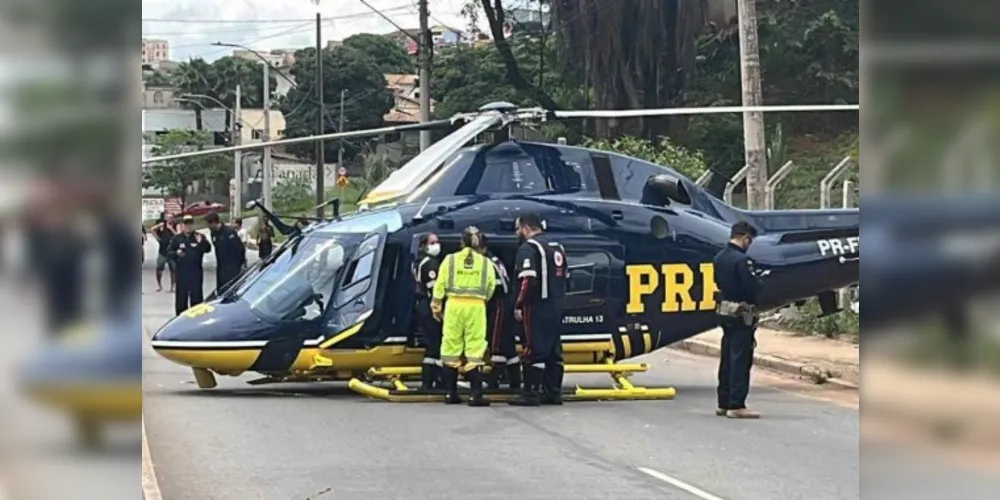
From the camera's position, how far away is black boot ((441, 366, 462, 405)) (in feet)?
37.3

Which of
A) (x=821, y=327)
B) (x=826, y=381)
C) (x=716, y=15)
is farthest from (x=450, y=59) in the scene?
(x=826, y=381)

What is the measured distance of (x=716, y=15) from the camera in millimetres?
25984

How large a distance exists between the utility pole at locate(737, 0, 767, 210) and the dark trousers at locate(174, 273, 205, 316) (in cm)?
739

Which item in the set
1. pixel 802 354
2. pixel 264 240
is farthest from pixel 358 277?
pixel 264 240

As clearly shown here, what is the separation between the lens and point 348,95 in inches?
1102

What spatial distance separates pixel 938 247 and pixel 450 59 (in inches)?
1150

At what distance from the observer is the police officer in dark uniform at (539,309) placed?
11242 millimetres

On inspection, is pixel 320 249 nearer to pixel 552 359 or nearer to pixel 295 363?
pixel 295 363

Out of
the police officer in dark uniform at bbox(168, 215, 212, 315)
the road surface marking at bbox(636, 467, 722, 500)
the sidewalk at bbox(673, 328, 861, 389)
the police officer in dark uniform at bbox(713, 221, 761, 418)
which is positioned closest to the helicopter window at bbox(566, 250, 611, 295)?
the police officer in dark uniform at bbox(713, 221, 761, 418)

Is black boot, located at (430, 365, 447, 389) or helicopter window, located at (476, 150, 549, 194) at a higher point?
helicopter window, located at (476, 150, 549, 194)

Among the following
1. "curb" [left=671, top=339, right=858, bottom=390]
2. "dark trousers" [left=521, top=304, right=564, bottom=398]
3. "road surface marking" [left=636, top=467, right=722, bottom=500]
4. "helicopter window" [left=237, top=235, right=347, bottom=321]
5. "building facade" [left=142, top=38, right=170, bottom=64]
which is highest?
"building facade" [left=142, top=38, right=170, bottom=64]

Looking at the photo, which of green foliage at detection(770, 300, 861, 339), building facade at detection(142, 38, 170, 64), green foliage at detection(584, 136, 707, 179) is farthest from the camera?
green foliage at detection(584, 136, 707, 179)

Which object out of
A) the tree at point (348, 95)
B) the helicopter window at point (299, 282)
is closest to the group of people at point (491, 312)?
the helicopter window at point (299, 282)

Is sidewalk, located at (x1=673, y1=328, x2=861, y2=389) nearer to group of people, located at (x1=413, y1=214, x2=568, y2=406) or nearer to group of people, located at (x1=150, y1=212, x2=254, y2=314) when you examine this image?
group of people, located at (x1=413, y1=214, x2=568, y2=406)
